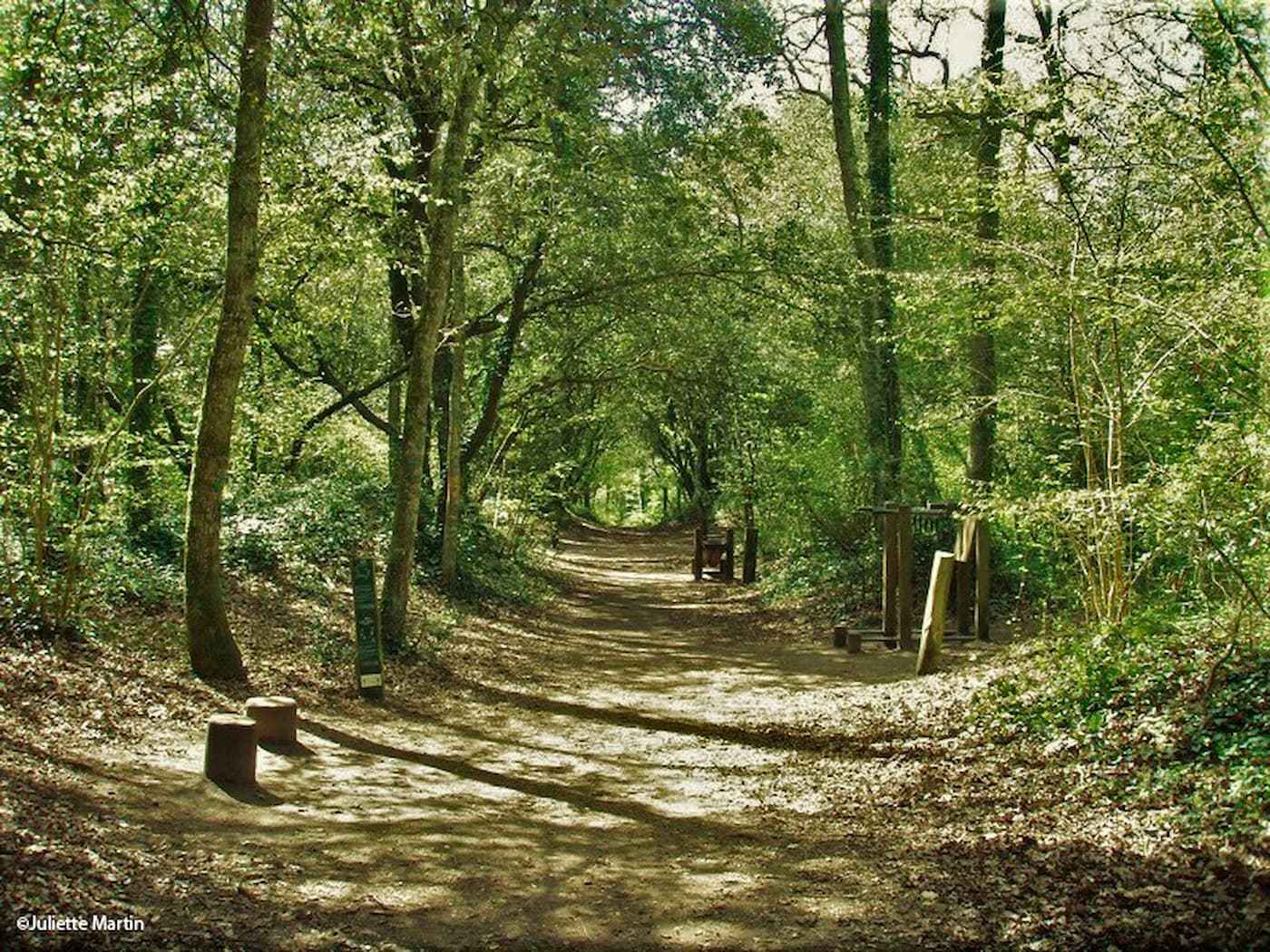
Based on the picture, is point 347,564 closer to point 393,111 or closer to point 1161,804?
point 393,111

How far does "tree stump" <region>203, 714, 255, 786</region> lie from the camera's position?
6801 mm

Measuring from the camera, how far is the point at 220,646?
9445 millimetres

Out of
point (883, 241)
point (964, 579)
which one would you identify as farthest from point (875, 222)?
point (964, 579)

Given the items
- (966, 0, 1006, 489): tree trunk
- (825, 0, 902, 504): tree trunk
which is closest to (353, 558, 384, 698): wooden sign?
(966, 0, 1006, 489): tree trunk

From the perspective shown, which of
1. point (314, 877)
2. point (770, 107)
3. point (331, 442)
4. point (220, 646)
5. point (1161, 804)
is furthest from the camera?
point (331, 442)

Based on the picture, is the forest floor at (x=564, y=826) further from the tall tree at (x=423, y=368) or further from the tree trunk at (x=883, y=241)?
the tree trunk at (x=883, y=241)

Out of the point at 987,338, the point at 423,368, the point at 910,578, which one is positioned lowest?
the point at 910,578

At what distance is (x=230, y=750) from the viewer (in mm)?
6832

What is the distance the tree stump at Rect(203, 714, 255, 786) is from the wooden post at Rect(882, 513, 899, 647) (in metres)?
9.22

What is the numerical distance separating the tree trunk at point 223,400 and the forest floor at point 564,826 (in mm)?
413

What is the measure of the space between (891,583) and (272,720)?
29.2ft

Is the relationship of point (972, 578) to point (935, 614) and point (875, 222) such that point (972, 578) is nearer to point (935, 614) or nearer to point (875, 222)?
point (935, 614)

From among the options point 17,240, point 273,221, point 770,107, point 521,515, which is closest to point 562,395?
point 521,515

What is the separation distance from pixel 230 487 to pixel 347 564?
3064mm
